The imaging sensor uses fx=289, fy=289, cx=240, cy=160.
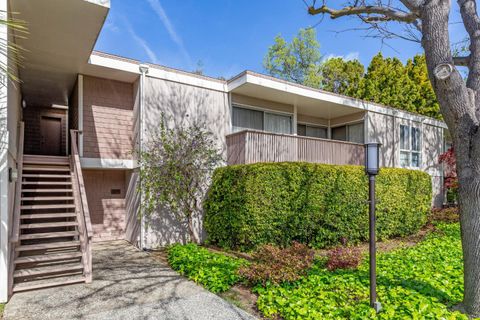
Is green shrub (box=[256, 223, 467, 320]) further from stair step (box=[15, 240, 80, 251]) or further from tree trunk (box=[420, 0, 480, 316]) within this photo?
stair step (box=[15, 240, 80, 251])

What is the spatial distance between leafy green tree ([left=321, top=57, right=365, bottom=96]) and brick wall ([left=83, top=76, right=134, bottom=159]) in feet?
56.1

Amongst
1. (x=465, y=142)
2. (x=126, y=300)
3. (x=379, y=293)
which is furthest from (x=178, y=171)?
(x=465, y=142)

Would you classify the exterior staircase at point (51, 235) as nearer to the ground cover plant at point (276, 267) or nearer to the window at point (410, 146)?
the ground cover plant at point (276, 267)

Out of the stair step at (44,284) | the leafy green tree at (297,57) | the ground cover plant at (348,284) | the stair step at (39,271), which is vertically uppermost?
the leafy green tree at (297,57)

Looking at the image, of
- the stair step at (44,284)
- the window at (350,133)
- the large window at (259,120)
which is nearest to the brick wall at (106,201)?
the stair step at (44,284)

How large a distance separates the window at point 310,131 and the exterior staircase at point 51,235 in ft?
27.9

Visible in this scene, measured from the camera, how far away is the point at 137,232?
7871 mm

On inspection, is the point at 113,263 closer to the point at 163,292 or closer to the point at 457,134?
the point at 163,292

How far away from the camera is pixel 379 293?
436 centimetres

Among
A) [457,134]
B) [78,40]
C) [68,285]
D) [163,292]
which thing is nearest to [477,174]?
[457,134]

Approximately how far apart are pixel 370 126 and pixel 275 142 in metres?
5.26

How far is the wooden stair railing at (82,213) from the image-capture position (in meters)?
5.21

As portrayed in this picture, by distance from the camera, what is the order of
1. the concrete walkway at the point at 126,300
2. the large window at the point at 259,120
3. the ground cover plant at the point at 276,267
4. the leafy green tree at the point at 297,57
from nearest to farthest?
the concrete walkway at the point at 126,300, the ground cover plant at the point at 276,267, the large window at the point at 259,120, the leafy green tree at the point at 297,57

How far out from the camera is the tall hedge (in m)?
7.34
